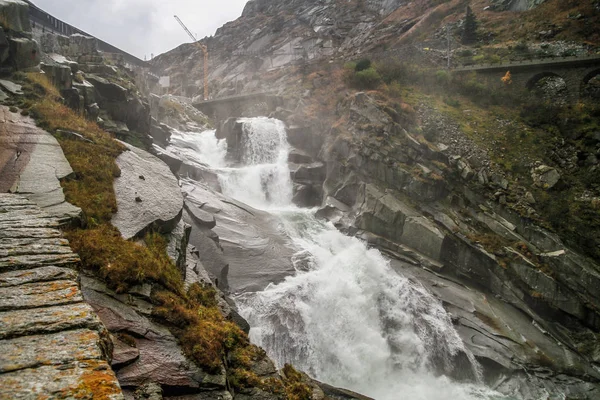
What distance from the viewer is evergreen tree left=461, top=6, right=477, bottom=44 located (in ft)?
136

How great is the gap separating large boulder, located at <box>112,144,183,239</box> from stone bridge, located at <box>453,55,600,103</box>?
33709 mm

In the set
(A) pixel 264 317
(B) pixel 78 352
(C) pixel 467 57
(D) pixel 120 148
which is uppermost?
(C) pixel 467 57

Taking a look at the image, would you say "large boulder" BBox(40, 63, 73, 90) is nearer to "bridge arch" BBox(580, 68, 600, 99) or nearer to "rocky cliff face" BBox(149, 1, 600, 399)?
"rocky cliff face" BBox(149, 1, 600, 399)

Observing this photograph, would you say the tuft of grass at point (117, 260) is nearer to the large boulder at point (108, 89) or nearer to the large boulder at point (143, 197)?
the large boulder at point (143, 197)

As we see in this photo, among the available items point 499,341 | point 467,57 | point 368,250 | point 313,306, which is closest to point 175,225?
point 313,306

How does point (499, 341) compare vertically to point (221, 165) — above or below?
below

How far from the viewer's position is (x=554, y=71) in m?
28.7

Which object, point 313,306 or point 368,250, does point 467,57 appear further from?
point 313,306

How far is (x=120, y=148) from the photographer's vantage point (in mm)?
13039

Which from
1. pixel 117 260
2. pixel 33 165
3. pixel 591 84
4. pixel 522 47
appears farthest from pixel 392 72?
pixel 117 260

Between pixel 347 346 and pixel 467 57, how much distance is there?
3777 cm

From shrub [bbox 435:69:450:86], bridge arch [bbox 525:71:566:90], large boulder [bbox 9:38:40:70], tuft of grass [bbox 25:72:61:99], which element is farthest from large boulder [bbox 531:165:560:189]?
large boulder [bbox 9:38:40:70]

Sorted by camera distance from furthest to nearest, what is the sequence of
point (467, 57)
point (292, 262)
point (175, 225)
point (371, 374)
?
point (467, 57), point (292, 262), point (371, 374), point (175, 225)

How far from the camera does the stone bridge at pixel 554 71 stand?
1058 inches
